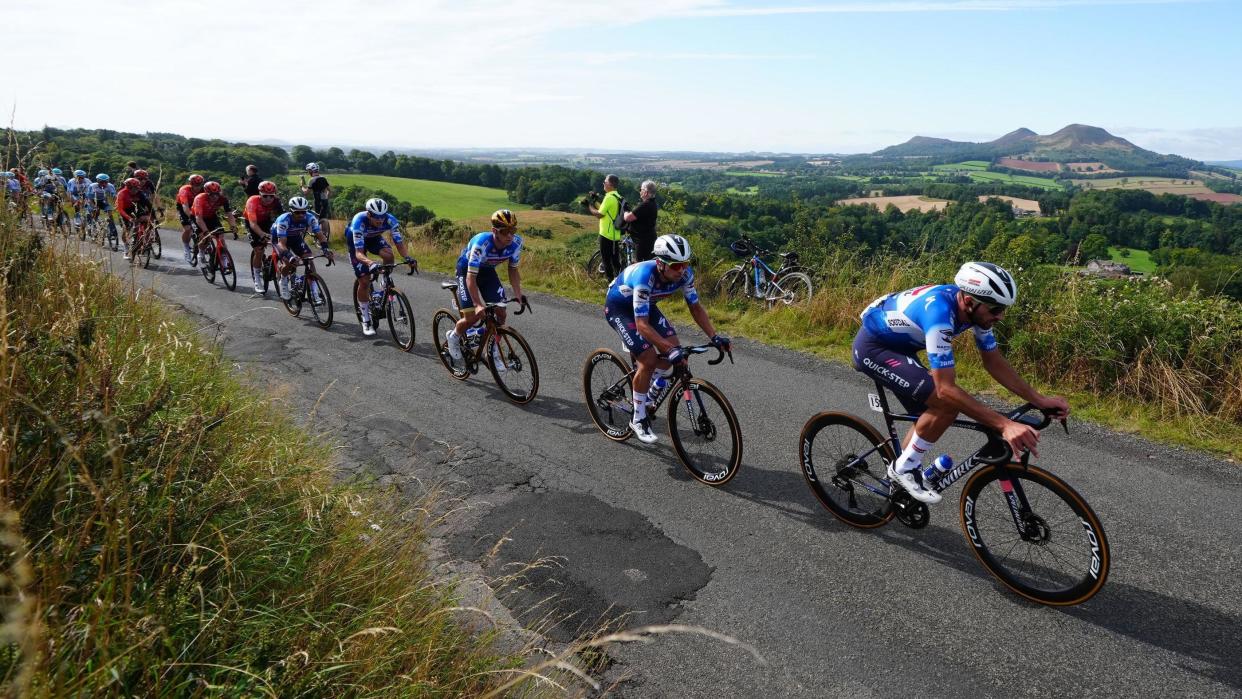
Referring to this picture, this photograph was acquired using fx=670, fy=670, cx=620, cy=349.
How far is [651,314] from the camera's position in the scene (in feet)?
20.4

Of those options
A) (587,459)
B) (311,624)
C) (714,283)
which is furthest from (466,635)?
(714,283)

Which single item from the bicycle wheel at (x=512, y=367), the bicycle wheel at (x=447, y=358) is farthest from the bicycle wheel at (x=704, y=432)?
the bicycle wheel at (x=447, y=358)

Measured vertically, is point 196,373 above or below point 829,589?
above

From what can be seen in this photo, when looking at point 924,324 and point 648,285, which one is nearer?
point 924,324

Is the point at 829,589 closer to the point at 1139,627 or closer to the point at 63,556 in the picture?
the point at 1139,627

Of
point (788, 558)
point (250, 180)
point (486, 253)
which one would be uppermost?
point (250, 180)

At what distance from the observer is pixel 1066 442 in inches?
256

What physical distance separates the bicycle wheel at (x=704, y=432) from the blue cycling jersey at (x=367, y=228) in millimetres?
5787

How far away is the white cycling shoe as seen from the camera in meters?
4.73

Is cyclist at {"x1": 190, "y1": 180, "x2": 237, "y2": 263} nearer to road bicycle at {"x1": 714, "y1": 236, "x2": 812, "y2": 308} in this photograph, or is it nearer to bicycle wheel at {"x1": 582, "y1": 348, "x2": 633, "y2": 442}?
road bicycle at {"x1": 714, "y1": 236, "x2": 812, "y2": 308}

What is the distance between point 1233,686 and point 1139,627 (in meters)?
0.48

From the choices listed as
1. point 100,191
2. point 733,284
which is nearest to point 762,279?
point 733,284

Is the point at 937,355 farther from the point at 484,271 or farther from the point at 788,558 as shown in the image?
the point at 484,271

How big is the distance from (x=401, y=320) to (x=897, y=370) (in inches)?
289
